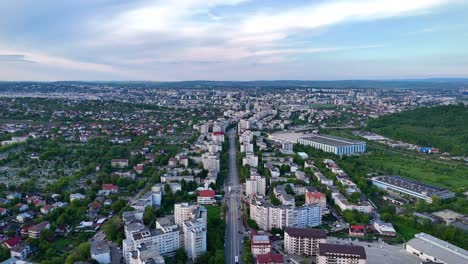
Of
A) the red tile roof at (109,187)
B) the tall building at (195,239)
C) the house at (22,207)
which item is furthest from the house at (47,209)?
the tall building at (195,239)

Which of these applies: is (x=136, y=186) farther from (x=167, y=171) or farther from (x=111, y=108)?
(x=111, y=108)

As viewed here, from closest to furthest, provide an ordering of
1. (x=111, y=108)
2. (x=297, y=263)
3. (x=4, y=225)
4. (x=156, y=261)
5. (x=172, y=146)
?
(x=156, y=261)
(x=297, y=263)
(x=4, y=225)
(x=172, y=146)
(x=111, y=108)

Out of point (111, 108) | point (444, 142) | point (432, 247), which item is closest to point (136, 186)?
point (432, 247)

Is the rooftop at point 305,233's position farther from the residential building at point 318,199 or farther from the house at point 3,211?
the house at point 3,211

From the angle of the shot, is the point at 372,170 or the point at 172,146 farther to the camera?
the point at 172,146

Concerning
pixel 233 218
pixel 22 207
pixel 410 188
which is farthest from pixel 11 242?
pixel 410 188
